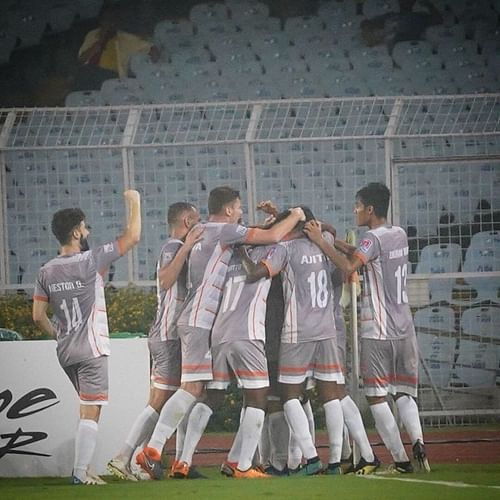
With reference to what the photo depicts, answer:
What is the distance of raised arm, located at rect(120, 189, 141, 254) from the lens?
702 cm

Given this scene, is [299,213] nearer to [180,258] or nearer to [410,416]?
Answer: [180,258]

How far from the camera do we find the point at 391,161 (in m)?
7.11

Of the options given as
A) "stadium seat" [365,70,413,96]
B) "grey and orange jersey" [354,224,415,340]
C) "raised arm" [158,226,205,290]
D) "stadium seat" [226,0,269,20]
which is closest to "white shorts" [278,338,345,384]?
"grey and orange jersey" [354,224,415,340]

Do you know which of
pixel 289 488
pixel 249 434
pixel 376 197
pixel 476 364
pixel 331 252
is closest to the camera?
pixel 289 488

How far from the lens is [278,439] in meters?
6.89

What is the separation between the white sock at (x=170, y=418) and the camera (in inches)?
266

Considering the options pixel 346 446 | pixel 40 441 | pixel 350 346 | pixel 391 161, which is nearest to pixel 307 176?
pixel 391 161

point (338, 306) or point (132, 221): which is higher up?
point (132, 221)

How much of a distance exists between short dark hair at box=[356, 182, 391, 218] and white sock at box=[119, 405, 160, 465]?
1539 mm

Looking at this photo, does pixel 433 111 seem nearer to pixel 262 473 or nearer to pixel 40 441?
pixel 262 473

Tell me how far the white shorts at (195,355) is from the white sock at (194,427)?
0.15 m

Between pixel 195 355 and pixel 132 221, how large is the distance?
Answer: 801mm

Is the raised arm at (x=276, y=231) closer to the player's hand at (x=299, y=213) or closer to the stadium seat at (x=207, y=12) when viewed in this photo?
the player's hand at (x=299, y=213)

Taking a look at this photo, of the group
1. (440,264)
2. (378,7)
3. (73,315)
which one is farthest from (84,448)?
(378,7)
